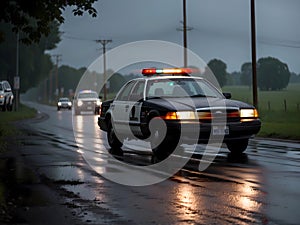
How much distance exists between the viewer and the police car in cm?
1233

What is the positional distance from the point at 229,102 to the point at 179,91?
1.28 metres

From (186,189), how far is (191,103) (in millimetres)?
4308

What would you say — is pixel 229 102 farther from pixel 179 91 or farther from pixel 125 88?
pixel 125 88

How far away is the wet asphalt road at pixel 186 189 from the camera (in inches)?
265

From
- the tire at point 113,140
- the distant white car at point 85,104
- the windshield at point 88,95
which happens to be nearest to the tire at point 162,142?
the tire at point 113,140

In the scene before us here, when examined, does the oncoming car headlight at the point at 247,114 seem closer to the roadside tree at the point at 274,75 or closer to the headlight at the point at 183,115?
the headlight at the point at 183,115

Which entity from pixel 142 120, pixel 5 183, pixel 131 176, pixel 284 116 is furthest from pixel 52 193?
pixel 284 116

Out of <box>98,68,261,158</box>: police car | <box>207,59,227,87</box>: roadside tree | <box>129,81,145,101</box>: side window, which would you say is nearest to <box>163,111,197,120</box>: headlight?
<box>98,68,261,158</box>: police car

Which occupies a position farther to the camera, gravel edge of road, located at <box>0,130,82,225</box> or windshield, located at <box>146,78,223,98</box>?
windshield, located at <box>146,78,223,98</box>

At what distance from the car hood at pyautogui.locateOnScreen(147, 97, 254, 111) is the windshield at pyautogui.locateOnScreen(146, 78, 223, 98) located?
1.37ft

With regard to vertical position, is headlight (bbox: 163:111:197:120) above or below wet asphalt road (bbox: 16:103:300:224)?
above

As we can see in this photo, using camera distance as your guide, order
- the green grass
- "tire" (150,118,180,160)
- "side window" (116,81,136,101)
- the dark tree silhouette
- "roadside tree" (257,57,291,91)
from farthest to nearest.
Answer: "roadside tree" (257,57,291,91) → the green grass → "side window" (116,81,136,101) → "tire" (150,118,180,160) → the dark tree silhouette

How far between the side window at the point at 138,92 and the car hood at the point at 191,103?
0.66 meters

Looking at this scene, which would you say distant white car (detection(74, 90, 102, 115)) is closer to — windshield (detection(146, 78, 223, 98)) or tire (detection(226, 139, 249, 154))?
windshield (detection(146, 78, 223, 98))
